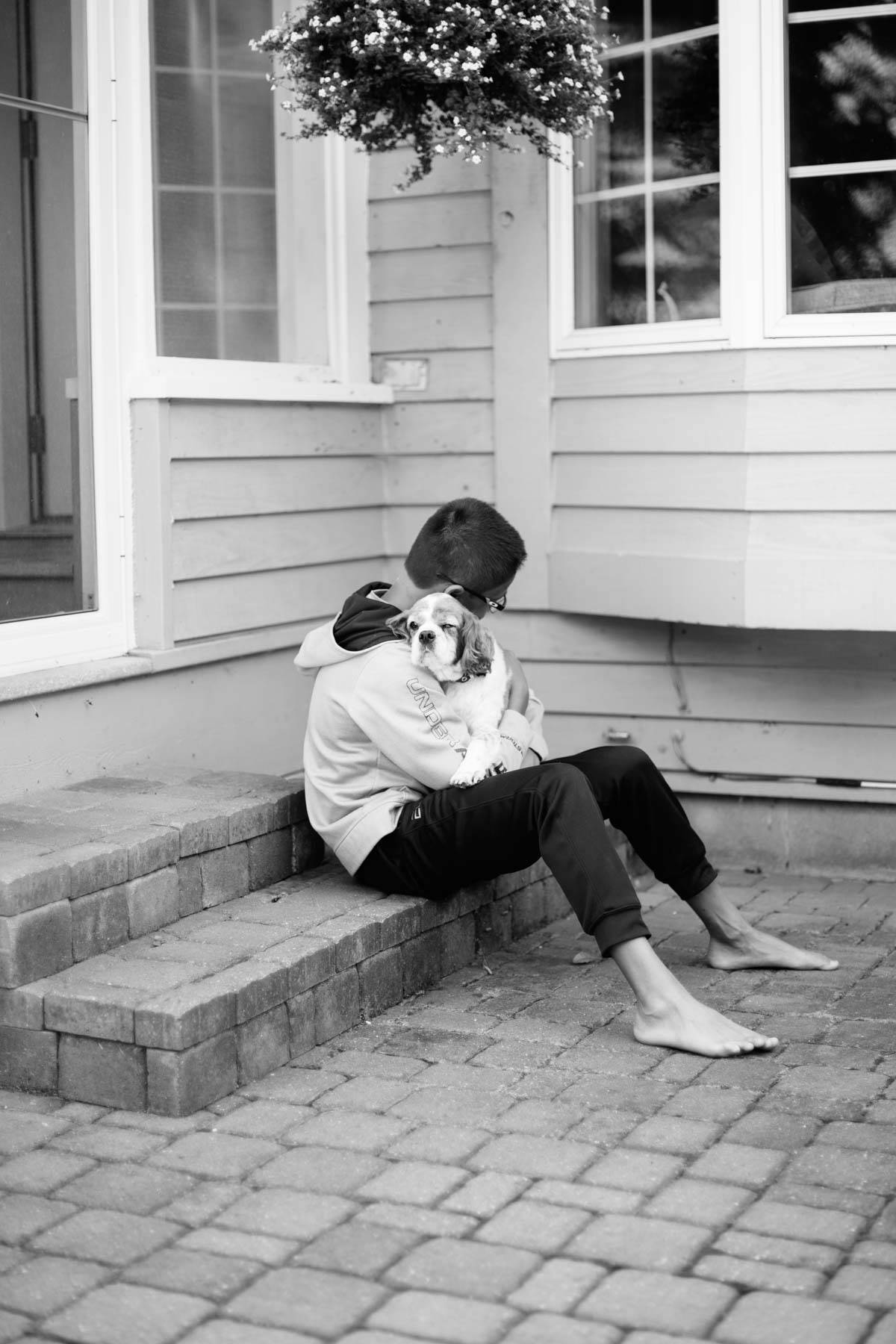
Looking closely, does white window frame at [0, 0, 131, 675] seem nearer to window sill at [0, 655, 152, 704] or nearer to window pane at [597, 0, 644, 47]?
window sill at [0, 655, 152, 704]

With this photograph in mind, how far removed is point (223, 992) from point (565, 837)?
2.97ft

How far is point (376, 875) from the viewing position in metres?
4.14

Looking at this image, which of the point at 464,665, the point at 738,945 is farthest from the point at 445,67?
the point at 738,945

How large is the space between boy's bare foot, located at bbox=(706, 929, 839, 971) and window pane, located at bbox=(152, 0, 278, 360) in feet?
8.30

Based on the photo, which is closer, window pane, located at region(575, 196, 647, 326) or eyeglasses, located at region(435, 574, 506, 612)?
eyeglasses, located at region(435, 574, 506, 612)

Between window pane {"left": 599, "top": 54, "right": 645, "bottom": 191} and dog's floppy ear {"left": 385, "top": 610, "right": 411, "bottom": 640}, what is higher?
window pane {"left": 599, "top": 54, "right": 645, "bottom": 191}

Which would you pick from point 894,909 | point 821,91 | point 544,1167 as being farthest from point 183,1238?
point 821,91

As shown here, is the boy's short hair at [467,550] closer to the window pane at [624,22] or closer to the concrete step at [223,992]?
the concrete step at [223,992]

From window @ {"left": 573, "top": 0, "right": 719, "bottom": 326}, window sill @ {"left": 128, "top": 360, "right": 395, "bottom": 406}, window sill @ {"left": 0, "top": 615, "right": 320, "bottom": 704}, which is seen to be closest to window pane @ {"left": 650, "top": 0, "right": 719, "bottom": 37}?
window @ {"left": 573, "top": 0, "right": 719, "bottom": 326}

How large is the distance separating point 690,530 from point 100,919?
2497 millimetres

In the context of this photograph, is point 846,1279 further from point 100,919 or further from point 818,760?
point 818,760

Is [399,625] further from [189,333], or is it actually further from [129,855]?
[189,333]

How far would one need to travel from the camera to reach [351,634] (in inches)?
160

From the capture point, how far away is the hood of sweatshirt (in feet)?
13.3
